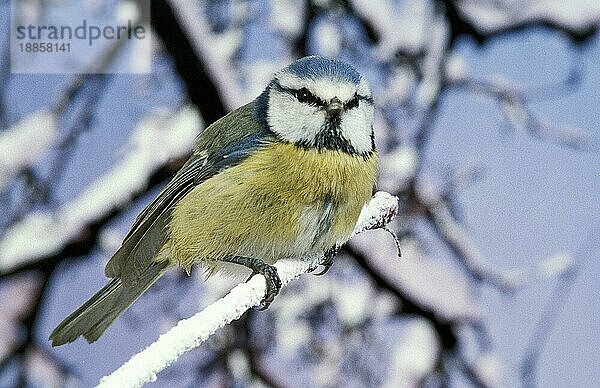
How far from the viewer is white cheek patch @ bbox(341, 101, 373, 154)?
672 mm

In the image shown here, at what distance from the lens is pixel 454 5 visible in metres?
1.47

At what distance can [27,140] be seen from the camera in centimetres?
135

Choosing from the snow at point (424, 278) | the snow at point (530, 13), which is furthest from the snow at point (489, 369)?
the snow at point (530, 13)

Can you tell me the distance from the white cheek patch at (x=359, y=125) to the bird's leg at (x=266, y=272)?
133 mm

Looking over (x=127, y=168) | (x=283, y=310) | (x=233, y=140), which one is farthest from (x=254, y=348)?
(x=233, y=140)

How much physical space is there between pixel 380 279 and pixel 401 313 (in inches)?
2.9

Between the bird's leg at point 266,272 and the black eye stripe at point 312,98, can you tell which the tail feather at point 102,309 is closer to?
the bird's leg at point 266,272

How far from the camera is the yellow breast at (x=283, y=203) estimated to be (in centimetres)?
68

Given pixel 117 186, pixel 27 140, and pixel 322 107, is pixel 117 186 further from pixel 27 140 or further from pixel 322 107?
pixel 322 107

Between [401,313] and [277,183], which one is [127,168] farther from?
[277,183]

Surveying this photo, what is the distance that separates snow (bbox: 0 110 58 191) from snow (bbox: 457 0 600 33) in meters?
0.78

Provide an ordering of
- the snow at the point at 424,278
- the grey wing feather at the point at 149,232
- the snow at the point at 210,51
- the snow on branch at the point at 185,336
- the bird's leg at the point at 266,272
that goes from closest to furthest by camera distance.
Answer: the snow on branch at the point at 185,336, the bird's leg at the point at 266,272, the grey wing feather at the point at 149,232, the snow at the point at 210,51, the snow at the point at 424,278

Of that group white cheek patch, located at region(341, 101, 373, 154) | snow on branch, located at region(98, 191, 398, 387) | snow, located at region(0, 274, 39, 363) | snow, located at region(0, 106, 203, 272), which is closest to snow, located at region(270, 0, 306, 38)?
snow, located at region(0, 106, 203, 272)

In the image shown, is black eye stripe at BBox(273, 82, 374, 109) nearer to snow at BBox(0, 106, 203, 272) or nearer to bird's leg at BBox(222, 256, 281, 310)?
bird's leg at BBox(222, 256, 281, 310)
